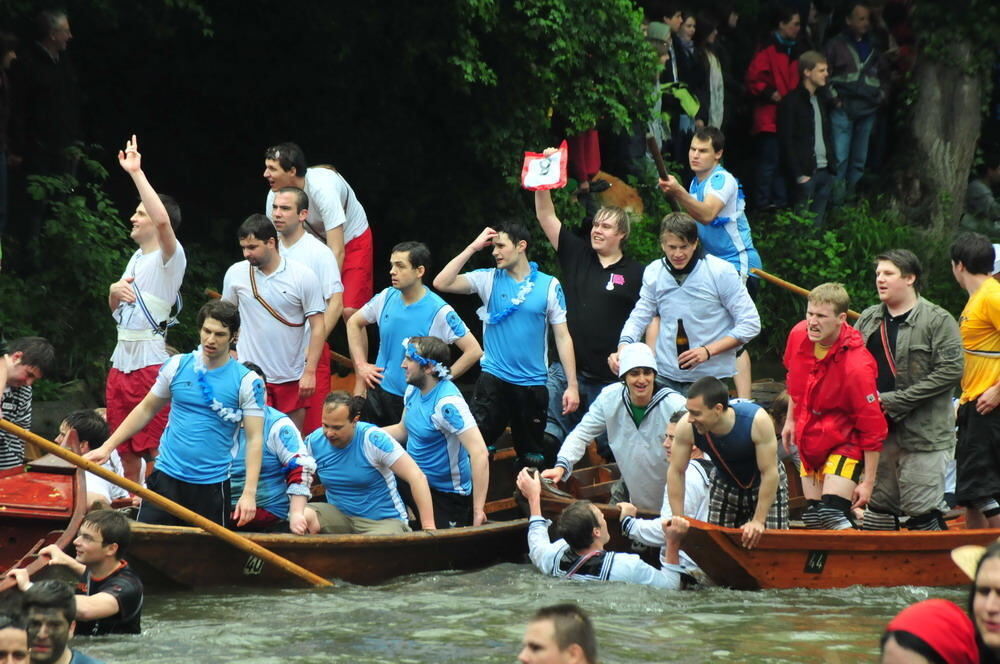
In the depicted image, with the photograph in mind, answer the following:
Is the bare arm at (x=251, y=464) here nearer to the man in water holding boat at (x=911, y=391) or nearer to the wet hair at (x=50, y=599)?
the wet hair at (x=50, y=599)

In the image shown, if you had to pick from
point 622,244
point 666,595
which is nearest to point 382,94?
point 622,244

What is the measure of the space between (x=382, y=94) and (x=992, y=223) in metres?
7.17

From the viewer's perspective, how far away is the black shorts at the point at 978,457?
389 inches

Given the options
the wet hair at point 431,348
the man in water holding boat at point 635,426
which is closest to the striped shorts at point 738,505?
the man in water holding boat at point 635,426

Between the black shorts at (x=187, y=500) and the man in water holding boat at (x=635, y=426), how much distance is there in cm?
202

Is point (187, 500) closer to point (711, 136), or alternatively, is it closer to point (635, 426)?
point (635, 426)

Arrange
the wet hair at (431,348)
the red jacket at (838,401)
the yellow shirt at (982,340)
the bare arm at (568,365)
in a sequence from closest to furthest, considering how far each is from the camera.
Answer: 1. the red jacket at (838,401)
2. the yellow shirt at (982,340)
3. the wet hair at (431,348)
4. the bare arm at (568,365)

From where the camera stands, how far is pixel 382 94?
14.8 metres

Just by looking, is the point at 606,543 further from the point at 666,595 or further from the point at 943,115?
the point at 943,115

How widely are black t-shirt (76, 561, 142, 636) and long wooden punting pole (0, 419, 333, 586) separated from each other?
3.39 feet

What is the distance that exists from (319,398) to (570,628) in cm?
570

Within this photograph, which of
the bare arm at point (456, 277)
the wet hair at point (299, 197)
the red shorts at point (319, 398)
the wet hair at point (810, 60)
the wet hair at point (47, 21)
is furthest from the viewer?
the wet hair at point (810, 60)

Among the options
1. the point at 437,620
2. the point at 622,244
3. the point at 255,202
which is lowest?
the point at 437,620

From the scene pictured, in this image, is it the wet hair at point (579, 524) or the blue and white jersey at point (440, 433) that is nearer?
the wet hair at point (579, 524)
